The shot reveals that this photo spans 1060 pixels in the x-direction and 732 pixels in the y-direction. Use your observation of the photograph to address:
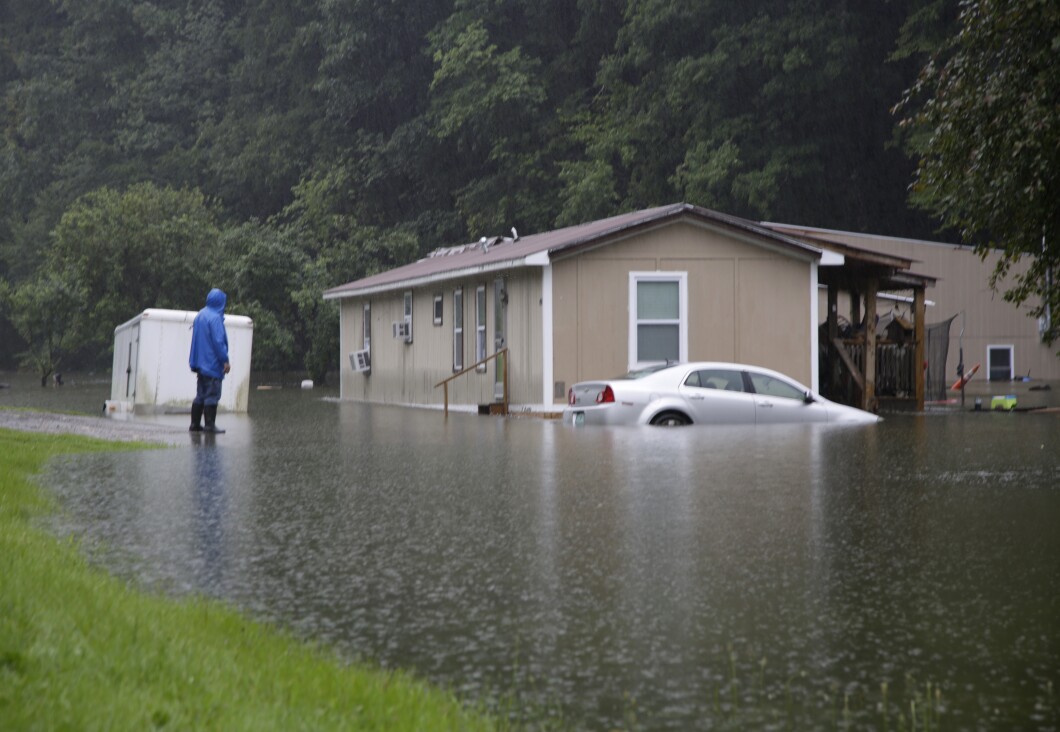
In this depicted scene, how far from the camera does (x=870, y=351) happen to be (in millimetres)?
29703

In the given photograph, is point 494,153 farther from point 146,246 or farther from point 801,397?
point 801,397

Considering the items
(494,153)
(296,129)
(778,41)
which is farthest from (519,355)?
(296,129)

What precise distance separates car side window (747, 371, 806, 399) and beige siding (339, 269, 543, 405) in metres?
5.89

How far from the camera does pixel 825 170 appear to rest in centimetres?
5162

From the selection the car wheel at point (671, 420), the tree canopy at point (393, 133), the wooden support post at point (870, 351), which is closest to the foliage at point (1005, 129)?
the car wheel at point (671, 420)

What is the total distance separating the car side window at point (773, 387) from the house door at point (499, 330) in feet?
25.0

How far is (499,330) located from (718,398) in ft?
28.9

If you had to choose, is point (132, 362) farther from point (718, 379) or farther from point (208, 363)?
point (718, 379)

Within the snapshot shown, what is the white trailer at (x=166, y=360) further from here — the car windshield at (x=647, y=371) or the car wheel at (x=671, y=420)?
the car wheel at (x=671, y=420)

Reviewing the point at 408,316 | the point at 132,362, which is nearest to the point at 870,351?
the point at 408,316

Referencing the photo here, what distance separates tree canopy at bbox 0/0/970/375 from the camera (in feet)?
164

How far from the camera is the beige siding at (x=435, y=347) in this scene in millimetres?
29156

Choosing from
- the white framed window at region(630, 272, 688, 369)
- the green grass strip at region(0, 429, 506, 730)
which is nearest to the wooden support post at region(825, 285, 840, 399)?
the white framed window at region(630, 272, 688, 369)

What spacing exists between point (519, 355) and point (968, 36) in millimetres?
16225
